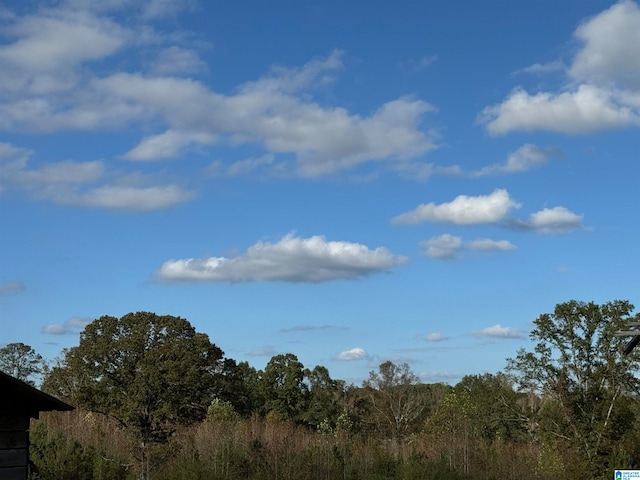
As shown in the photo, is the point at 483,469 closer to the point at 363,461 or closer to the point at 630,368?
the point at 363,461

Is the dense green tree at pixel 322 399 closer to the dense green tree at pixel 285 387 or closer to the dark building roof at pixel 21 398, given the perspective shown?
the dense green tree at pixel 285 387

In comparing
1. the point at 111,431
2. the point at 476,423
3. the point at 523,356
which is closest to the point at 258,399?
the point at 476,423

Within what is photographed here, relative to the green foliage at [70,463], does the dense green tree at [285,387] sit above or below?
above

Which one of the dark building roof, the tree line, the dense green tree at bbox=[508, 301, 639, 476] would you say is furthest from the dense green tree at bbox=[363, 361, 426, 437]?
the dark building roof

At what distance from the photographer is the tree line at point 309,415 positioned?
2581cm

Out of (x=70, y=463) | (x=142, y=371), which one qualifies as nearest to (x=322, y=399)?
(x=142, y=371)

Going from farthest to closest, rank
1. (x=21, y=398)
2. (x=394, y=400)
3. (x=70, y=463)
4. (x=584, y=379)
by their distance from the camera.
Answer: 1. (x=394, y=400)
2. (x=584, y=379)
3. (x=70, y=463)
4. (x=21, y=398)

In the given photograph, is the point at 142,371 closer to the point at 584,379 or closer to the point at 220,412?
the point at 220,412

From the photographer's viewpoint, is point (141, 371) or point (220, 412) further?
point (141, 371)

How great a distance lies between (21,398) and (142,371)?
36.0 m

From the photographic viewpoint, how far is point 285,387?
2304 inches

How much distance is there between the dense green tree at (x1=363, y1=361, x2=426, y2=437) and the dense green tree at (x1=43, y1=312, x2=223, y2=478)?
12.8 m

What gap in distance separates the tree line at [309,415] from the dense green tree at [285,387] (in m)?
0.09

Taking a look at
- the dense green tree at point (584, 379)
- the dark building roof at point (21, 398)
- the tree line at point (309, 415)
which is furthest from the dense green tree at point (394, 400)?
the dark building roof at point (21, 398)
